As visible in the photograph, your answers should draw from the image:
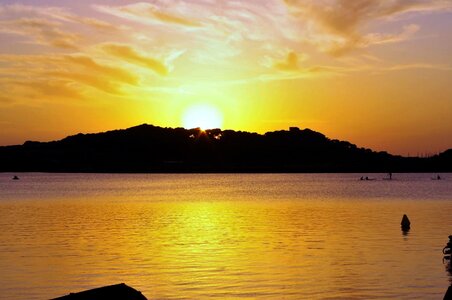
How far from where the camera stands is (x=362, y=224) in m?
64.0

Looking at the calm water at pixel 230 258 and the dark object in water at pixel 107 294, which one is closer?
the dark object in water at pixel 107 294

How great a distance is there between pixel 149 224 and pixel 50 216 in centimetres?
1762

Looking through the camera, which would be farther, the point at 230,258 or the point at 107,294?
the point at 230,258

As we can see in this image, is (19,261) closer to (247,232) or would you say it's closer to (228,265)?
(228,265)

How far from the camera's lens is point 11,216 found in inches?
3081

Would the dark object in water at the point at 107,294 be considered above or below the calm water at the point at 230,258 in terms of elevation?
above

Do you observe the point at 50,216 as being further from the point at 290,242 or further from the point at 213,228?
the point at 290,242

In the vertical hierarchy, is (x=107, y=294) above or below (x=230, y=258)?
above

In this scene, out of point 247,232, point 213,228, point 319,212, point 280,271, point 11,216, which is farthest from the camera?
point 319,212

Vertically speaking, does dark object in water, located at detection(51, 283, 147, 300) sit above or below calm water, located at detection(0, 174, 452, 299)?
above

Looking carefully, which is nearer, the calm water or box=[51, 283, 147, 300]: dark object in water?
box=[51, 283, 147, 300]: dark object in water

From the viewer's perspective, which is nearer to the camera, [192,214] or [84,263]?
[84,263]

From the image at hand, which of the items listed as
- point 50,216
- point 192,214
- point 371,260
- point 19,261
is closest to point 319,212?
point 192,214

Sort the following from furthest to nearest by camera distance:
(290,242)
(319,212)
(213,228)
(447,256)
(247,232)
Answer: (319,212) → (213,228) → (247,232) → (290,242) → (447,256)
